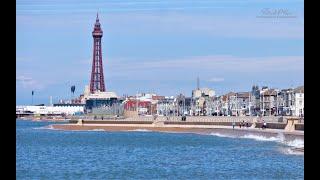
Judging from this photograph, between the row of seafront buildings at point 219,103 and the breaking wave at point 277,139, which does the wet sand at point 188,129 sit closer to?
the breaking wave at point 277,139

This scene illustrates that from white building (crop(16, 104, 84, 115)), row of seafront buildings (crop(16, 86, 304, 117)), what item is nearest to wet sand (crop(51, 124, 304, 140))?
row of seafront buildings (crop(16, 86, 304, 117))

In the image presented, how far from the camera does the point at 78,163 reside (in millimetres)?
17953

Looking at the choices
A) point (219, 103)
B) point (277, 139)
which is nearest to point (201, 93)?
point (219, 103)

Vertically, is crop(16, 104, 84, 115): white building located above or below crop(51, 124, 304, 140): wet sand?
above

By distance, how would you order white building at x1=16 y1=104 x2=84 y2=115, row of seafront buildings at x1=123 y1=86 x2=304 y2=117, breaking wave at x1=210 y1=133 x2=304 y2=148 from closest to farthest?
breaking wave at x1=210 y1=133 x2=304 y2=148 → row of seafront buildings at x1=123 y1=86 x2=304 y2=117 → white building at x1=16 y1=104 x2=84 y2=115

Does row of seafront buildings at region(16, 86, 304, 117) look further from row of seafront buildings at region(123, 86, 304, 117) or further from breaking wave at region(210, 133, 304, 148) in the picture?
breaking wave at region(210, 133, 304, 148)

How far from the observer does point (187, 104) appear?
165 ft

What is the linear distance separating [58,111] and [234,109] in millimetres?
19173

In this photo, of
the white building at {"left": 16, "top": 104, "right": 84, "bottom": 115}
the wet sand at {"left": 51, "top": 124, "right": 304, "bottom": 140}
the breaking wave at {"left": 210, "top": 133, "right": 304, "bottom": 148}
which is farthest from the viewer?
the white building at {"left": 16, "top": 104, "right": 84, "bottom": 115}

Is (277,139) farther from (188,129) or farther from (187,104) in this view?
(187,104)

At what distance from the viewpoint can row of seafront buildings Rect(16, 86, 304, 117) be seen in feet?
135

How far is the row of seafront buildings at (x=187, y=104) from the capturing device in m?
41.2

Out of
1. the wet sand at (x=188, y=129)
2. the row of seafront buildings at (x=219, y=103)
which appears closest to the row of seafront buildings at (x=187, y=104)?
the row of seafront buildings at (x=219, y=103)
